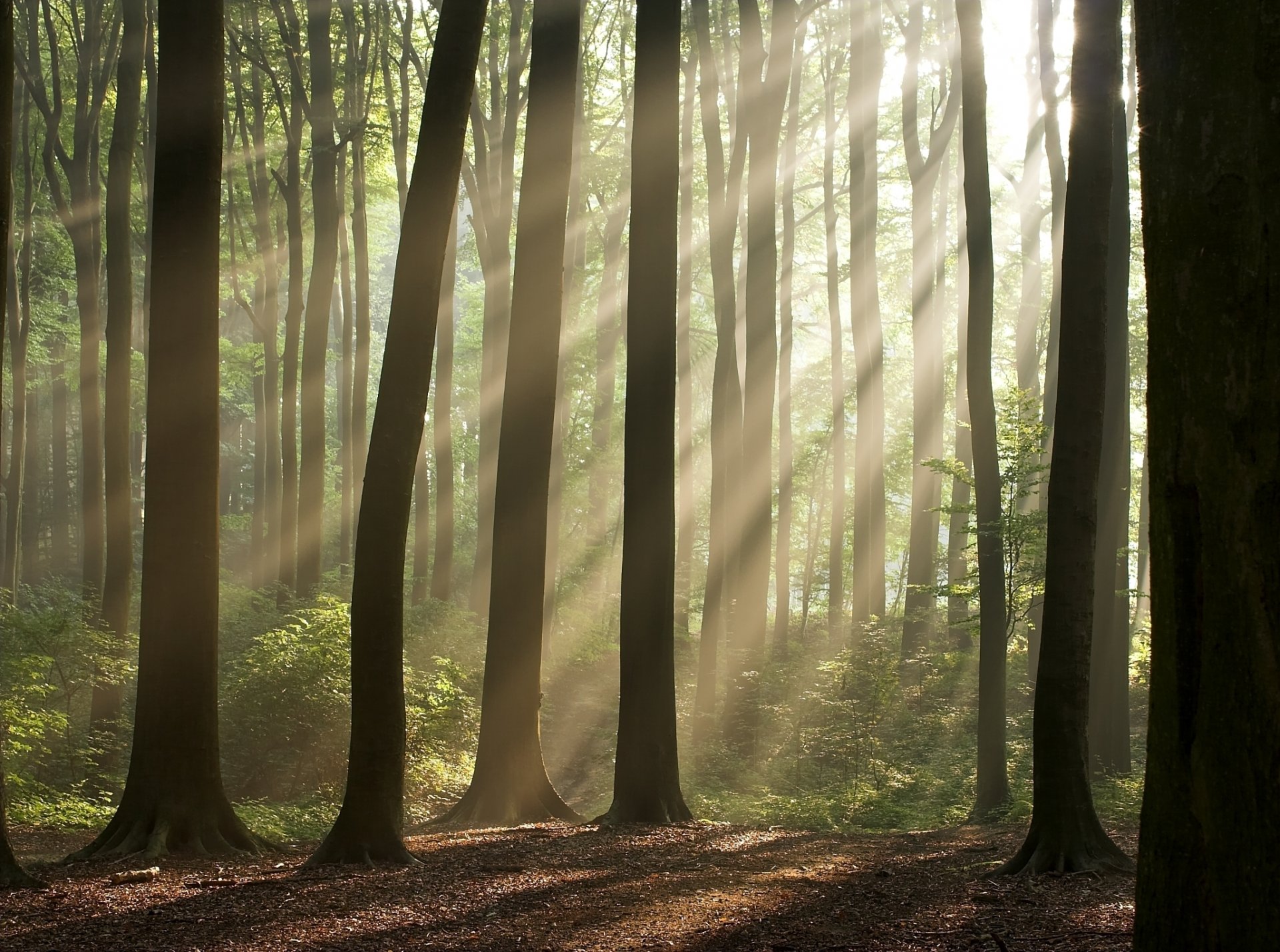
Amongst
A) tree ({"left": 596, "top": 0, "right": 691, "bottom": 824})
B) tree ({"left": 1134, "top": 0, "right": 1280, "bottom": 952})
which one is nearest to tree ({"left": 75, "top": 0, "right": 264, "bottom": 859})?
tree ({"left": 596, "top": 0, "right": 691, "bottom": 824})

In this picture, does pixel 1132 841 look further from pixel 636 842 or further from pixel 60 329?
pixel 60 329

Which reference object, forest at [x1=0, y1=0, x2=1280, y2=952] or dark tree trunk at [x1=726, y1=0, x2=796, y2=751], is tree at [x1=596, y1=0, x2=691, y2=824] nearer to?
forest at [x1=0, y1=0, x2=1280, y2=952]

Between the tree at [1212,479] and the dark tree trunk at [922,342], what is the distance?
19594 millimetres

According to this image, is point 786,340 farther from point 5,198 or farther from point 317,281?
point 5,198

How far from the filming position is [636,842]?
32.0 ft

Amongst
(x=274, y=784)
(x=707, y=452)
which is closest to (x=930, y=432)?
(x=707, y=452)

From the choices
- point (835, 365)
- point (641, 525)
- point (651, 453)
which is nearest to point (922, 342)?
point (835, 365)

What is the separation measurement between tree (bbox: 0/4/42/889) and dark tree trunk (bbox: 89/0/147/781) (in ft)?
28.9

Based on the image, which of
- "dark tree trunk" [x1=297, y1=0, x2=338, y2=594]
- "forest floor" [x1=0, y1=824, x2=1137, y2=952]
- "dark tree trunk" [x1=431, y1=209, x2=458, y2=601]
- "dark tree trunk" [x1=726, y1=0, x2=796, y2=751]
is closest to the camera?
"forest floor" [x1=0, y1=824, x2=1137, y2=952]

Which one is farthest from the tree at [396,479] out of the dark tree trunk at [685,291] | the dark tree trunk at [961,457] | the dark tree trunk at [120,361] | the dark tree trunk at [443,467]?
the dark tree trunk at [961,457]

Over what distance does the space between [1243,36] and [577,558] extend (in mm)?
26924

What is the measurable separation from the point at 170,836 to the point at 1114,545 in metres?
12.5

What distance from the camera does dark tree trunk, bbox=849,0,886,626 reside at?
25328mm

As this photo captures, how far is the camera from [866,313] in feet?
86.5
